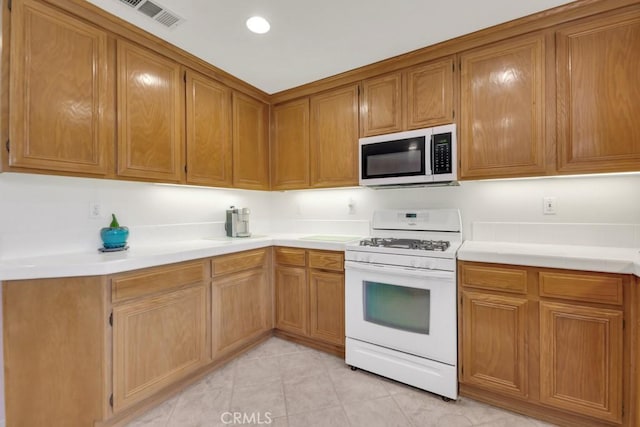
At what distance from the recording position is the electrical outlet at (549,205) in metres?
1.99

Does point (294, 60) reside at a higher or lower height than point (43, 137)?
higher

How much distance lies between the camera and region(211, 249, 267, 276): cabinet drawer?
2.13m

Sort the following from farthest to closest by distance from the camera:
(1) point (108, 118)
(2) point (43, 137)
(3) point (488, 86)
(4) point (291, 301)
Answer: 1. (4) point (291, 301)
2. (3) point (488, 86)
3. (1) point (108, 118)
4. (2) point (43, 137)

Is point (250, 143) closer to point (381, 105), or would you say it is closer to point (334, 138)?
point (334, 138)

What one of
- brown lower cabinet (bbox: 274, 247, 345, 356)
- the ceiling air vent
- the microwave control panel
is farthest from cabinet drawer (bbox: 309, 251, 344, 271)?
the ceiling air vent

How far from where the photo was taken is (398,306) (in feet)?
6.46

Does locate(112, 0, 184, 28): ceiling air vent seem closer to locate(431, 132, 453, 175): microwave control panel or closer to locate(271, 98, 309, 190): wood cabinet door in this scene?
locate(271, 98, 309, 190): wood cabinet door

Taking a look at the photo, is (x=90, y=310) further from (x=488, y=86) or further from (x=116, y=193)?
(x=488, y=86)

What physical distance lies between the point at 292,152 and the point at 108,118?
1563 millimetres

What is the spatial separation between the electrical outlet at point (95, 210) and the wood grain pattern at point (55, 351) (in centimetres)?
59

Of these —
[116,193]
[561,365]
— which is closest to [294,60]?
[116,193]

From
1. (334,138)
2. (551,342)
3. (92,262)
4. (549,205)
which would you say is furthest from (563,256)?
(92,262)

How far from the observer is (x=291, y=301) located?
257 centimetres

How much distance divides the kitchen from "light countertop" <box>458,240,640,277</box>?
177mm
